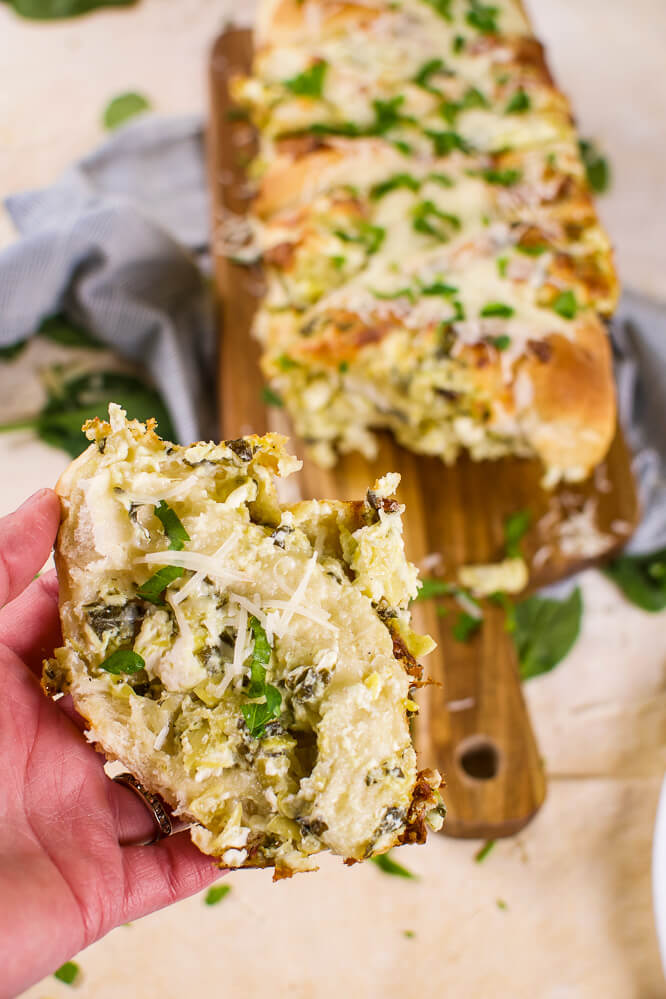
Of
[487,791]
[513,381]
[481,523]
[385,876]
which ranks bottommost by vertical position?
[385,876]

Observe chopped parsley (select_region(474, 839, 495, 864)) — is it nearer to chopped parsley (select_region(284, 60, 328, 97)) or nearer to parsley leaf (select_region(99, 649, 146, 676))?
parsley leaf (select_region(99, 649, 146, 676))

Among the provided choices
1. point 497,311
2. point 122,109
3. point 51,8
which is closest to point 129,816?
point 497,311

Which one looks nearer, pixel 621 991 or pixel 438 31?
pixel 621 991

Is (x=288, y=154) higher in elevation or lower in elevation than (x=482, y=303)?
higher

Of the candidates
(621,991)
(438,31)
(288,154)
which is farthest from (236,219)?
(621,991)

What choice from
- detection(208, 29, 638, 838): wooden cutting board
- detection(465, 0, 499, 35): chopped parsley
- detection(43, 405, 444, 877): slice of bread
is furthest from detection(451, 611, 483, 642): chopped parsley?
detection(465, 0, 499, 35): chopped parsley

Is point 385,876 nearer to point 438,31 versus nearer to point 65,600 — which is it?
point 65,600

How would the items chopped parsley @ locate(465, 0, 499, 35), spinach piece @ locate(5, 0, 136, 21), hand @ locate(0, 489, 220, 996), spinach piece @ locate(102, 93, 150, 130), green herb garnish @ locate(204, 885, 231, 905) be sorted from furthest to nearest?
spinach piece @ locate(5, 0, 136, 21) < spinach piece @ locate(102, 93, 150, 130) < chopped parsley @ locate(465, 0, 499, 35) < green herb garnish @ locate(204, 885, 231, 905) < hand @ locate(0, 489, 220, 996)
